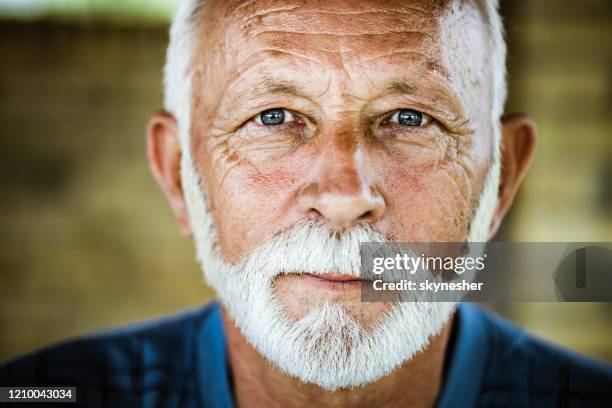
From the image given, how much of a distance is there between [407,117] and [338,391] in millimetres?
506

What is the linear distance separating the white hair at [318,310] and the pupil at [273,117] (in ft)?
0.64

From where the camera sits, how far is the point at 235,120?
49.1 inches

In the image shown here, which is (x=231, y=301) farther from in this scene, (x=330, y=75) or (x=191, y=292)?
(x=191, y=292)

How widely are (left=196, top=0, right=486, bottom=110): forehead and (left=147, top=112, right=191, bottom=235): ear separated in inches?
8.8

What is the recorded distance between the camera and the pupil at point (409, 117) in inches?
47.6

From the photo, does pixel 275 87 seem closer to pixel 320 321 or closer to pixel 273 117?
pixel 273 117

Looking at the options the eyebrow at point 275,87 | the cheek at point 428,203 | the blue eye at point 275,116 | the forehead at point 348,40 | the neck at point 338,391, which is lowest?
the neck at point 338,391

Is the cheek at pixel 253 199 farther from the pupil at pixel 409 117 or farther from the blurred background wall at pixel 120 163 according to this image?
the blurred background wall at pixel 120 163

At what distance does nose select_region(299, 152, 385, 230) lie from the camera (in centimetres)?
109

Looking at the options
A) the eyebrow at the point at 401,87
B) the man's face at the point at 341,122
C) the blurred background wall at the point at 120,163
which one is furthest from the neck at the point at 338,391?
the blurred background wall at the point at 120,163

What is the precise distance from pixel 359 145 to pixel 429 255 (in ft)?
0.73

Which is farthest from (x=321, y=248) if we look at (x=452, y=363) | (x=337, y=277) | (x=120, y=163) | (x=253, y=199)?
(x=120, y=163)

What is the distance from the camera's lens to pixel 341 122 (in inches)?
45.6

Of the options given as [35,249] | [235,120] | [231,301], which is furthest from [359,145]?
[35,249]
